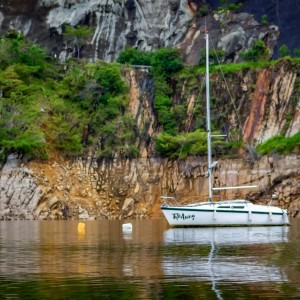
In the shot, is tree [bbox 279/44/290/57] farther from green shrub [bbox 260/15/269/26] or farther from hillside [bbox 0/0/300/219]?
green shrub [bbox 260/15/269/26]

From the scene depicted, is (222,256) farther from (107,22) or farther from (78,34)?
(107,22)

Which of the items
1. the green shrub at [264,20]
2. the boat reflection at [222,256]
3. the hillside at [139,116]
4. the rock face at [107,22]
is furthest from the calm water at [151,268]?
the rock face at [107,22]

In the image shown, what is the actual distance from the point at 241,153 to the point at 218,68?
10714 millimetres

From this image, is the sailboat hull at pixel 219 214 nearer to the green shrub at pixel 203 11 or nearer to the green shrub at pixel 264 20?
the green shrub at pixel 264 20

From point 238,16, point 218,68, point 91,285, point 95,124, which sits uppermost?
point 238,16

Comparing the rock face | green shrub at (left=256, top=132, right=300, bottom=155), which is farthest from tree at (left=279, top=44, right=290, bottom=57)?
green shrub at (left=256, top=132, right=300, bottom=155)

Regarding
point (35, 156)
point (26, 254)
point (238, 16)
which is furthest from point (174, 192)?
point (26, 254)

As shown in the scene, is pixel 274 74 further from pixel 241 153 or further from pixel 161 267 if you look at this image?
pixel 161 267

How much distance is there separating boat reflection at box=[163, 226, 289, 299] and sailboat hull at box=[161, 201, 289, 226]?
3.67 m

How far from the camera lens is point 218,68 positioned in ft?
313

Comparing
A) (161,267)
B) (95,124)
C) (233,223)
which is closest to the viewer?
(161,267)

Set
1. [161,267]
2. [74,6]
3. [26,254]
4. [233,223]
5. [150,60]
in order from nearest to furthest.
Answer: [161,267] < [26,254] < [233,223] < [150,60] < [74,6]

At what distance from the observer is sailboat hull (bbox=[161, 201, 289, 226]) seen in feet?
198

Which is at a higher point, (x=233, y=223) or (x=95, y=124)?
(x=95, y=124)
